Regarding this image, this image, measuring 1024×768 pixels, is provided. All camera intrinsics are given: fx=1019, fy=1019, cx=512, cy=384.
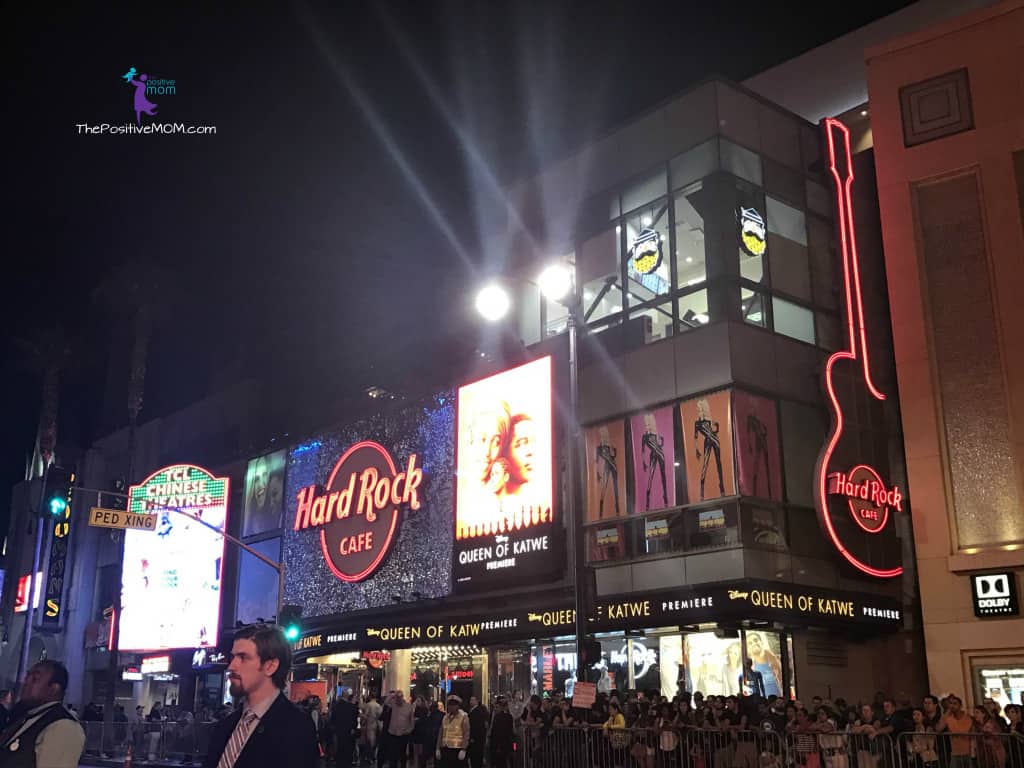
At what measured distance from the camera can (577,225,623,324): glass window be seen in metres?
27.7

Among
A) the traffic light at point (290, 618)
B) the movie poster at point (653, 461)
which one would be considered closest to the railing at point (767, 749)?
the traffic light at point (290, 618)

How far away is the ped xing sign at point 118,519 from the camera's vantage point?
25.2 metres

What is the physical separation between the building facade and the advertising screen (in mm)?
13534

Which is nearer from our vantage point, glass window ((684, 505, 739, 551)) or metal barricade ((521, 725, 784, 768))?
metal barricade ((521, 725, 784, 768))

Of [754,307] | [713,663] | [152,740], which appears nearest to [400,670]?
[152,740]

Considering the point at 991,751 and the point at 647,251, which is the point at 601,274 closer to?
the point at 647,251

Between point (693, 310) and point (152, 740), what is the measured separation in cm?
2032

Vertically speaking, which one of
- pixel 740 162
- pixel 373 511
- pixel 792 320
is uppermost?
pixel 740 162

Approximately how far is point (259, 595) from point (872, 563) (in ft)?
83.8

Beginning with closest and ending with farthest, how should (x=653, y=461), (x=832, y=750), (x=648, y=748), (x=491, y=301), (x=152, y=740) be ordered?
1. (x=832, y=750)
2. (x=648, y=748)
3. (x=491, y=301)
4. (x=653, y=461)
5. (x=152, y=740)

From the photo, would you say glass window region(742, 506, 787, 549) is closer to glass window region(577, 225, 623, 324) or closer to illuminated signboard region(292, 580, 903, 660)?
illuminated signboard region(292, 580, 903, 660)

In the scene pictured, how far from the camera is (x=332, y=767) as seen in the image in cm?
2644

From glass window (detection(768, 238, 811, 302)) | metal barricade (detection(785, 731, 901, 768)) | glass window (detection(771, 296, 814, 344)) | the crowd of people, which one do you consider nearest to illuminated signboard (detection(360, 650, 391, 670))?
the crowd of people

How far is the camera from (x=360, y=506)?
34531mm
